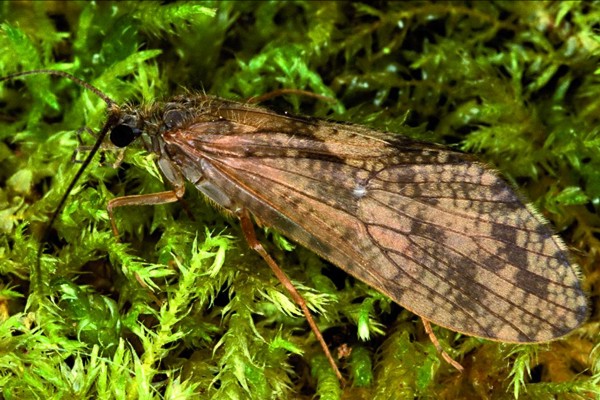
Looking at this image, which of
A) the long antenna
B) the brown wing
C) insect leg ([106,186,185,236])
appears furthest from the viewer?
insect leg ([106,186,185,236])

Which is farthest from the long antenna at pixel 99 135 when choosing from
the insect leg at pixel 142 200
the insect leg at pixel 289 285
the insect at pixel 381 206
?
the insect leg at pixel 289 285

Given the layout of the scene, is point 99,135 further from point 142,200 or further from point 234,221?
point 234,221

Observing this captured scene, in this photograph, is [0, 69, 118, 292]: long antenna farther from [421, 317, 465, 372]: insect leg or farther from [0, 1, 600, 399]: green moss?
[421, 317, 465, 372]: insect leg

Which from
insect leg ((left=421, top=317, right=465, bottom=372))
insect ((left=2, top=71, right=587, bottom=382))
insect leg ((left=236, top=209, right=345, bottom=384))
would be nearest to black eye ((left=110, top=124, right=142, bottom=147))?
insect ((left=2, top=71, right=587, bottom=382))

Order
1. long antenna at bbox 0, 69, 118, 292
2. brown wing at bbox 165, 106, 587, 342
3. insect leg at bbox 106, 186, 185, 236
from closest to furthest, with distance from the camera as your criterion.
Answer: brown wing at bbox 165, 106, 587, 342 < long antenna at bbox 0, 69, 118, 292 < insect leg at bbox 106, 186, 185, 236

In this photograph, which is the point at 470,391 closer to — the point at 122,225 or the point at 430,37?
the point at 122,225

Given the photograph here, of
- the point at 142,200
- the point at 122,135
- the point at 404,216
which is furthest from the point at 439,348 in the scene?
the point at 122,135

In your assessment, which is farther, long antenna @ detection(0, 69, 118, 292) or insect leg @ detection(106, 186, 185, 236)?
insect leg @ detection(106, 186, 185, 236)

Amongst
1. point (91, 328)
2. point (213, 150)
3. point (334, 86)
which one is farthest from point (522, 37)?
point (91, 328)
